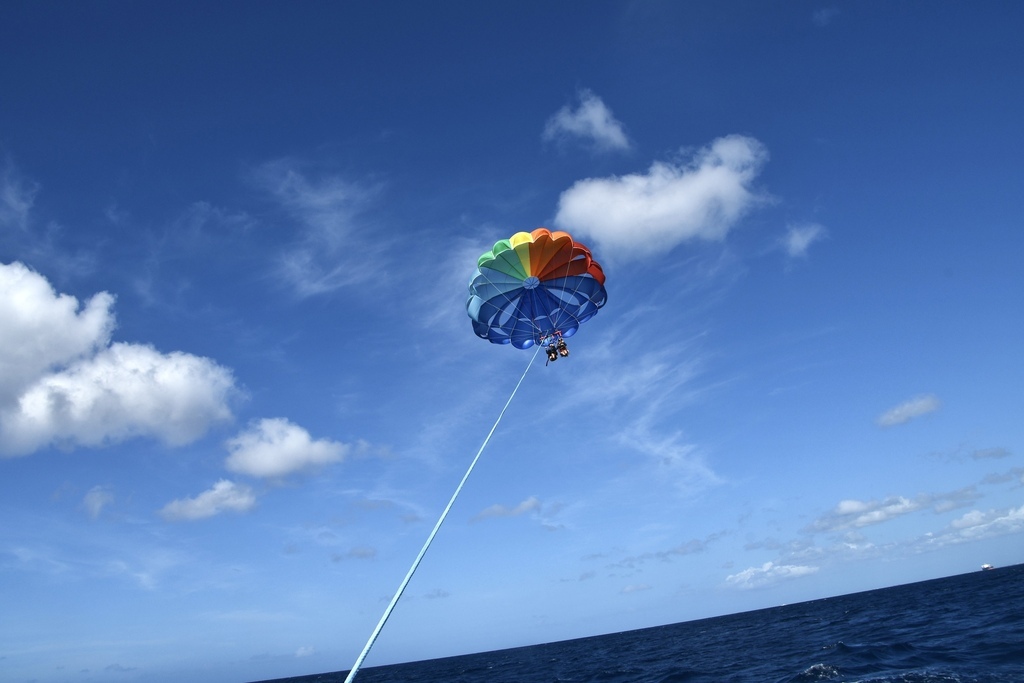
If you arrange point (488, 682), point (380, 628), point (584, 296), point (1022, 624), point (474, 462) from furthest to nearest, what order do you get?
point (488, 682) < point (1022, 624) < point (584, 296) < point (474, 462) < point (380, 628)

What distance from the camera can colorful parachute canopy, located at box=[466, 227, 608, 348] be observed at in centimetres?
2272

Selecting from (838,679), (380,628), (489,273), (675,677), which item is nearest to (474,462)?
(380,628)

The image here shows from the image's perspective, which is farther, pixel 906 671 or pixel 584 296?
pixel 584 296

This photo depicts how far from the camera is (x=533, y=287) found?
23656mm

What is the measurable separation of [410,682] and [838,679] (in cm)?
5802

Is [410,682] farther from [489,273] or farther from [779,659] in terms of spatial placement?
[489,273]

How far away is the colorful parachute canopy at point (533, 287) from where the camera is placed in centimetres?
2272

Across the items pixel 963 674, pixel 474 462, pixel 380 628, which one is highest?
pixel 474 462

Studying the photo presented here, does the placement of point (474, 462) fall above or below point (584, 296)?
below

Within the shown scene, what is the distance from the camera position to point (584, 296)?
79.8ft

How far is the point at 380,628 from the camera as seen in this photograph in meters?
9.24

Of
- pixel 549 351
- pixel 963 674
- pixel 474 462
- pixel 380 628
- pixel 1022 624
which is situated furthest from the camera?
pixel 1022 624

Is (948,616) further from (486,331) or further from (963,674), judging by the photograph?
(486,331)

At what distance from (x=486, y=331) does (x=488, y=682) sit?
39118mm
